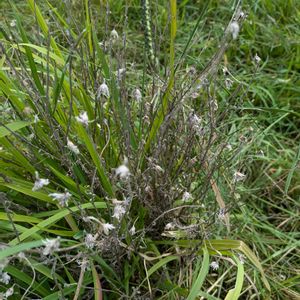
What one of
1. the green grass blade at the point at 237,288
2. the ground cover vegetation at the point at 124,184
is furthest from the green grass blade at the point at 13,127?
the green grass blade at the point at 237,288

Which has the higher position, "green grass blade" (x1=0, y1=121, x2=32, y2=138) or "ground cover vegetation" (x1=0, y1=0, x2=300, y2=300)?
"green grass blade" (x1=0, y1=121, x2=32, y2=138)

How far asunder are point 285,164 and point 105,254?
892 millimetres

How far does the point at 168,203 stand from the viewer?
4.47 feet

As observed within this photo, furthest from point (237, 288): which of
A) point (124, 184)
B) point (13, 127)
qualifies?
point (13, 127)

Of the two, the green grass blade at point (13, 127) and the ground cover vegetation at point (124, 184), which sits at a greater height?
the green grass blade at point (13, 127)

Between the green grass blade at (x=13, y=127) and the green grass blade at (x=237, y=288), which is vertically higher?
the green grass blade at (x=13, y=127)

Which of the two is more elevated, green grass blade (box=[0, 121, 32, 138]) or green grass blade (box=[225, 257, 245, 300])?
green grass blade (box=[0, 121, 32, 138])

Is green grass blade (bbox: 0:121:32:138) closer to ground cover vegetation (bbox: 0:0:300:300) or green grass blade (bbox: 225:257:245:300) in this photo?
ground cover vegetation (bbox: 0:0:300:300)

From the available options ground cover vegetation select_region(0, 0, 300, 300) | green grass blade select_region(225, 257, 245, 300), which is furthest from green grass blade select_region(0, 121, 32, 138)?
green grass blade select_region(225, 257, 245, 300)

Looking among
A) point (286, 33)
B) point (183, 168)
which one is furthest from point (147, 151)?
point (286, 33)

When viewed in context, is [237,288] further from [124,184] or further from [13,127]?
[13,127]

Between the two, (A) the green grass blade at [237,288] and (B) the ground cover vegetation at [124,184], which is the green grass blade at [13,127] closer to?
(B) the ground cover vegetation at [124,184]

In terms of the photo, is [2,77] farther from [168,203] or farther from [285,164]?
[285,164]

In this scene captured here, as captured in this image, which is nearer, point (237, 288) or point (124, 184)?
point (237, 288)
